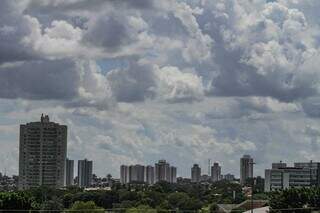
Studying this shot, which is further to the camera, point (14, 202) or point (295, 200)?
point (295, 200)

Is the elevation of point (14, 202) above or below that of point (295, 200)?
below

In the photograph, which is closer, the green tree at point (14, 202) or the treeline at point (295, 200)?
the green tree at point (14, 202)

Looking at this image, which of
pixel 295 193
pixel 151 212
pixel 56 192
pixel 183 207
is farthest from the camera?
pixel 56 192

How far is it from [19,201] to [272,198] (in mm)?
25621

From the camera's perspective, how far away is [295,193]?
7462 cm

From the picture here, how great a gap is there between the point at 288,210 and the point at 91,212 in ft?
74.2

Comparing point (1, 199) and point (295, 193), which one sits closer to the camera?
point (1, 199)

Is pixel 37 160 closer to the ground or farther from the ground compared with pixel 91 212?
farther from the ground

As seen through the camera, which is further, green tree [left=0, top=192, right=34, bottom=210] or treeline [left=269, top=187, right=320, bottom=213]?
treeline [left=269, top=187, right=320, bottom=213]

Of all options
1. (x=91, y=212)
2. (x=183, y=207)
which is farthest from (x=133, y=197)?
(x=91, y=212)

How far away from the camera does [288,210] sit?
69562 mm

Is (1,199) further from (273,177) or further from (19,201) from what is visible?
(273,177)

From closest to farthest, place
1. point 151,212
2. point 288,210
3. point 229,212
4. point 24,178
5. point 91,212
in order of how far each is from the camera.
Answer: point 91,212
point 151,212
point 288,210
point 229,212
point 24,178

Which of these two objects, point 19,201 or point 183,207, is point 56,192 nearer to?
point 183,207
